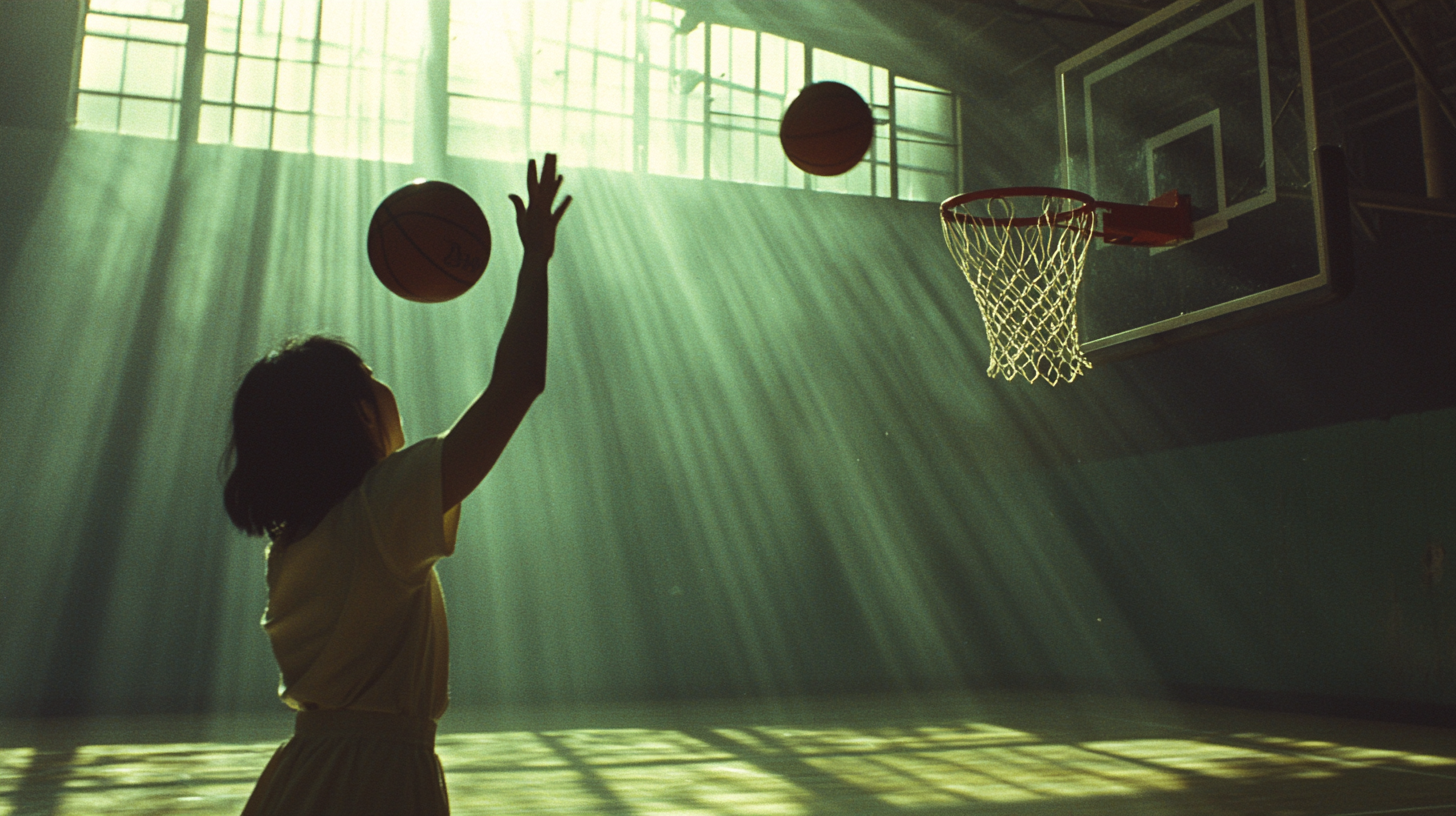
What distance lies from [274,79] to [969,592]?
7.48 meters

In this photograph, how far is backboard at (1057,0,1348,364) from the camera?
5.20m

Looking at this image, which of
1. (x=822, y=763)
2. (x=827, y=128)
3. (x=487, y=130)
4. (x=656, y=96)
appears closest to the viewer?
(x=827, y=128)

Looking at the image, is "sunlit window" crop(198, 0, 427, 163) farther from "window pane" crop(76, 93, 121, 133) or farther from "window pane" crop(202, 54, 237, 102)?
"window pane" crop(76, 93, 121, 133)

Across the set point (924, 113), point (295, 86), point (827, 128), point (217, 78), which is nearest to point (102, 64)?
point (217, 78)

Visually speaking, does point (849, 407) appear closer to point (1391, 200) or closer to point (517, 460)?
point (517, 460)

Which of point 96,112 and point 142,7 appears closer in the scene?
point 96,112

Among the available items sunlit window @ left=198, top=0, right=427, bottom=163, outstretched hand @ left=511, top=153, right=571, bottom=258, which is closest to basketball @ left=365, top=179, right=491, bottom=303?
outstretched hand @ left=511, top=153, right=571, bottom=258

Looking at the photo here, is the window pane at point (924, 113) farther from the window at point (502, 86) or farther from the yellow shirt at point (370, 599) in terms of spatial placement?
the yellow shirt at point (370, 599)

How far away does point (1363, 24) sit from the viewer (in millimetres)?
8078

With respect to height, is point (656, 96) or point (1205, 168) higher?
point (656, 96)

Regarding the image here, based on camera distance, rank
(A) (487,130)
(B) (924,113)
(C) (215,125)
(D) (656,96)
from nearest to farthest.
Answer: (C) (215,125) < (A) (487,130) < (D) (656,96) < (B) (924,113)

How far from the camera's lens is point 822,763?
5887 millimetres

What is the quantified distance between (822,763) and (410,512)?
5142 mm

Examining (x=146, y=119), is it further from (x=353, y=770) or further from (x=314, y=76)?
(x=353, y=770)
